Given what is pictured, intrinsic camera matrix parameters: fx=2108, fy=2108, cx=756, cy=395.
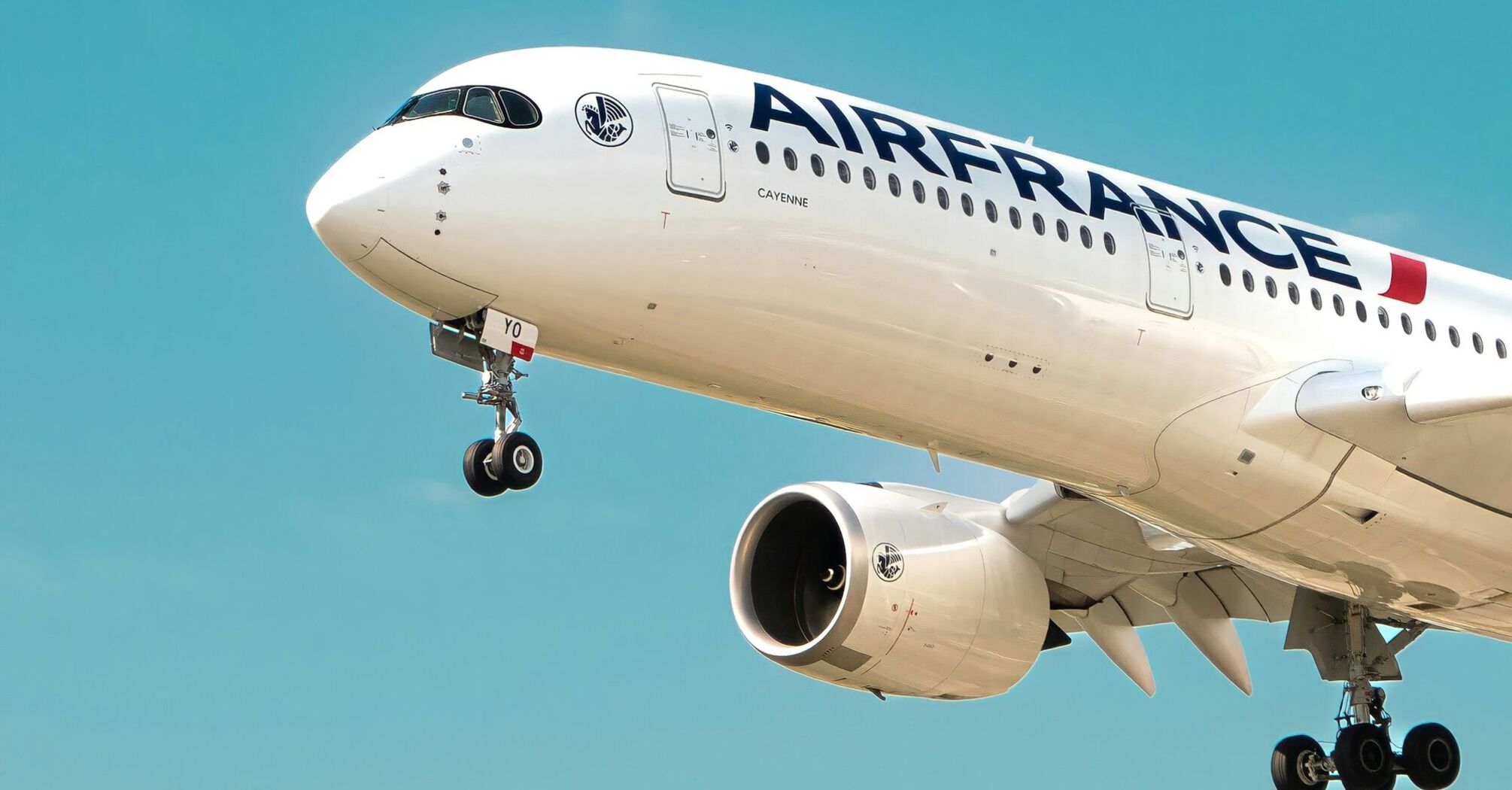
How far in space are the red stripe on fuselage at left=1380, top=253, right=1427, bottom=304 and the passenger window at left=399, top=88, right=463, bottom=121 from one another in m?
9.58

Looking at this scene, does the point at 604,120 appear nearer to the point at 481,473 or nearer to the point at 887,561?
the point at 481,473

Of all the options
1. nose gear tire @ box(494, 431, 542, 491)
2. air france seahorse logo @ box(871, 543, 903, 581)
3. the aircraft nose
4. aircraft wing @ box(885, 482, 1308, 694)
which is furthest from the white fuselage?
air france seahorse logo @ box(871, 543, 903, 581)

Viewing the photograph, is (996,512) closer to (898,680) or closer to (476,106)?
(898,680)

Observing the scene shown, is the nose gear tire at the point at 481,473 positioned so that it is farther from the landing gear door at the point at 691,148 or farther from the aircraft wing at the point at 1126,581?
the aircraft wing at the point at 1126,581

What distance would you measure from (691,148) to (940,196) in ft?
7.89

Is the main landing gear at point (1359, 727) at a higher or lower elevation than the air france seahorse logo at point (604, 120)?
lower

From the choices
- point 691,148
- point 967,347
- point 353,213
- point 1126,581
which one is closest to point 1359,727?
point 1126,581

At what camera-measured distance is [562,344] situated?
17.3 meters

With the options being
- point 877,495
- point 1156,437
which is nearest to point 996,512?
point 877,495

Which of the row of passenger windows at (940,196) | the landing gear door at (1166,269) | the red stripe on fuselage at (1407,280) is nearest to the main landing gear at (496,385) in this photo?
the row of passenger windows at (940,196)

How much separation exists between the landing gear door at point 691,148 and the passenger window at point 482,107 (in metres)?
1.37

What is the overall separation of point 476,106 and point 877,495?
758 centimetres

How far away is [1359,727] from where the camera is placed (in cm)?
2336

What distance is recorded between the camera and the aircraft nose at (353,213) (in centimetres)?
1608
